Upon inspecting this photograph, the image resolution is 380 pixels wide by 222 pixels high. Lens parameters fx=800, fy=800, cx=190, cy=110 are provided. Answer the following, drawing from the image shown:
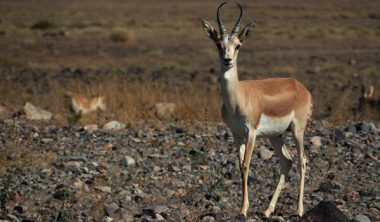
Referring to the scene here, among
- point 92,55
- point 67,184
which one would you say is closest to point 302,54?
point 92,55

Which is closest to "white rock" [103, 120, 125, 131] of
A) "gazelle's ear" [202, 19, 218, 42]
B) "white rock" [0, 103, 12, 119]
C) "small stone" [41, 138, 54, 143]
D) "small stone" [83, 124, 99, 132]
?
"small stone" [83, 124, 99, 132]

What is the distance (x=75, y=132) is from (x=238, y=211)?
553cm

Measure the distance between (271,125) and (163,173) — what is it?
245 cm

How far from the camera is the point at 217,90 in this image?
20.6m

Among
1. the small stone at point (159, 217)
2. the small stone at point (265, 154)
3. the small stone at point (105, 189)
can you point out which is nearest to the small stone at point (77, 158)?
the small stone at point (105, 189)

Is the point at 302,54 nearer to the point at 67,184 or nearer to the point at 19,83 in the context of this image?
the point at 19,83

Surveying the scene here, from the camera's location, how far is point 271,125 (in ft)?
29.1

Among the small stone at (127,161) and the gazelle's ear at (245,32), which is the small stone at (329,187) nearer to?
the gazelle's ear at (245,32)

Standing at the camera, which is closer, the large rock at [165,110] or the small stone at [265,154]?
the small stone at [265,154]

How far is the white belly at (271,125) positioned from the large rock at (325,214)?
134 cm

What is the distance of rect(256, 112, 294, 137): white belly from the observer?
8773 millimetres

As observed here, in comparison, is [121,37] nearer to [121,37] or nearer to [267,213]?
[121,37]

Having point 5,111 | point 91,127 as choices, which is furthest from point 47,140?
point 5,111

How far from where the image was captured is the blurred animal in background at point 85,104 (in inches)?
620
